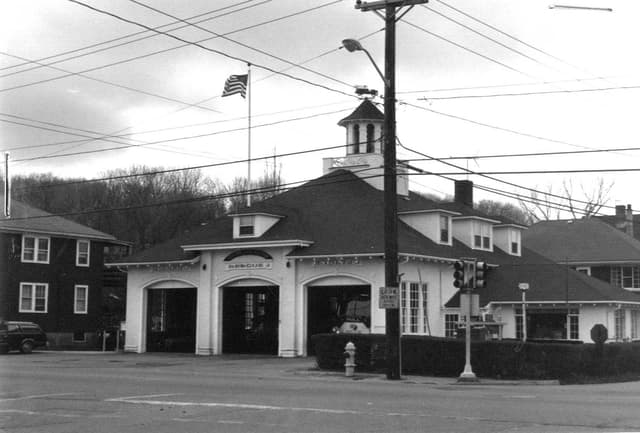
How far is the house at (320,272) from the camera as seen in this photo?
39.2 metres

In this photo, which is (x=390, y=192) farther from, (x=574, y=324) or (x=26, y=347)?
(x=26, y=347)

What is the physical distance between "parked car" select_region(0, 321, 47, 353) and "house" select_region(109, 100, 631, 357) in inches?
212

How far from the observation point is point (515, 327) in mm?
42594

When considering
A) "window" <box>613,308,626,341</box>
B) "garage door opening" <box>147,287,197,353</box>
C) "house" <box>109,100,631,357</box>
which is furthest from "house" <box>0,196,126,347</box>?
"window" <box>613,308,626,341</box>

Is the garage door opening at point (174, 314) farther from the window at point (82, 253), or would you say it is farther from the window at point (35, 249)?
the window at point (82, 253)

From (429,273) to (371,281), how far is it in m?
4.13

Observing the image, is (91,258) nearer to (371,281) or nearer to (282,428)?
(371,281)

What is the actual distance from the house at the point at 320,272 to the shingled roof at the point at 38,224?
35.9ft

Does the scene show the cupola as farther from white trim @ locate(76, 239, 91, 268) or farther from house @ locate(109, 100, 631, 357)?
white trim @ locate(76, 239, 91, 268)

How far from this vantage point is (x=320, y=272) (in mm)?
38875

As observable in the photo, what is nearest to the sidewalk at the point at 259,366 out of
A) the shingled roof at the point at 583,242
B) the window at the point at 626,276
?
the shingled roof at the point at 583,242

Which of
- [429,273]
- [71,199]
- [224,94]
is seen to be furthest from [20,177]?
[429,273]

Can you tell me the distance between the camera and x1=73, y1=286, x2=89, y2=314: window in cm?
5806

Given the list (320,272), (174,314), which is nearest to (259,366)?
(320,272)
